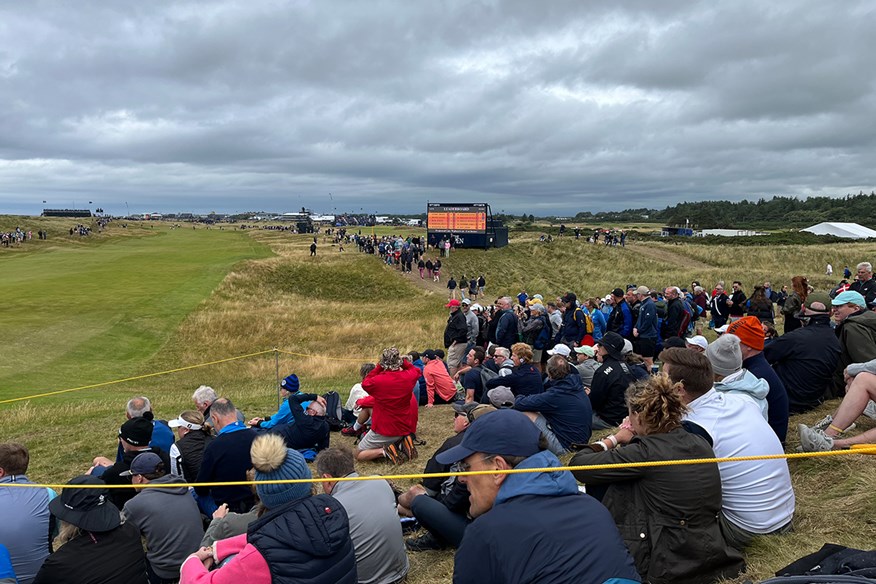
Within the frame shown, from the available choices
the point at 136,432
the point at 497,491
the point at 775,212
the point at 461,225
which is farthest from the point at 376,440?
the point at 775,212

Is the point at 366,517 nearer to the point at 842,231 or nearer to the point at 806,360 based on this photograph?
the point at 806,360

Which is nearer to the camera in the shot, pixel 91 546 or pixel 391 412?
pixel 91 546

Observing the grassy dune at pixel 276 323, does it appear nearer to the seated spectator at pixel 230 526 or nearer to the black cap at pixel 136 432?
the seated spectator at pixel 230 526

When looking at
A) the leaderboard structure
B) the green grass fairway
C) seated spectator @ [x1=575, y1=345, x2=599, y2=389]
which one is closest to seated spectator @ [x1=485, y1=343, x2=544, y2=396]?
seated spectator @ [x1=575, y1=345, x2=599, y2=389]

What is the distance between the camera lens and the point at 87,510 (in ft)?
12.4

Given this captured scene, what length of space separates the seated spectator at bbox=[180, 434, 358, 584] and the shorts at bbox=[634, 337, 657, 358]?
32.7 feet

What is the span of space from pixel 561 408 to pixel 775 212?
164 metres

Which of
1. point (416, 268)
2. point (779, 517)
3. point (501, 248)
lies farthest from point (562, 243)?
point (779, 517)

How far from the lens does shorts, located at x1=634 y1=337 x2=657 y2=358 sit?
39.3ft

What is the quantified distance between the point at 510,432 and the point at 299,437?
5.13 m

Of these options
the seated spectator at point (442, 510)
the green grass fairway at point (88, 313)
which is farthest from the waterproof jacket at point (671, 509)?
the green grass fairway at point (88, 313)

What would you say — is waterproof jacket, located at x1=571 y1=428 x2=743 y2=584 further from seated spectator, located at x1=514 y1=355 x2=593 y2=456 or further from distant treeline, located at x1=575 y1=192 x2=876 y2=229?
distant treeline, located at x1=575 y1=192 x2=876 y2=229

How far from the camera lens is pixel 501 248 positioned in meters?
46.7

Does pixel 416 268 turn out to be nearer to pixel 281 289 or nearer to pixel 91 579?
pixel 281 289
